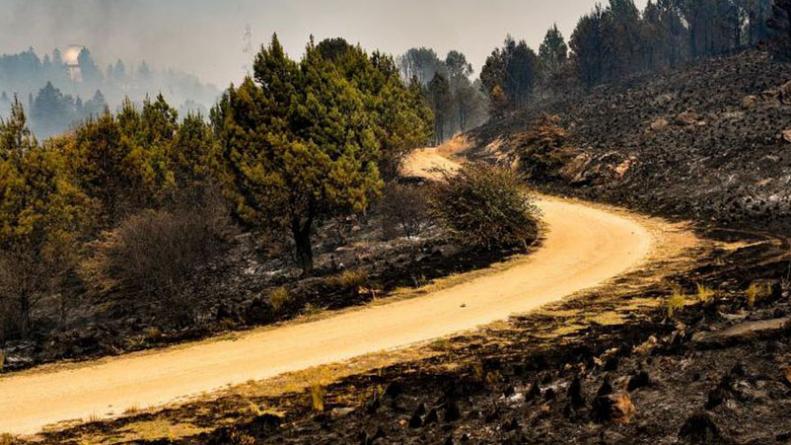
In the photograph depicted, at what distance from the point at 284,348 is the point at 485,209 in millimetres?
12228

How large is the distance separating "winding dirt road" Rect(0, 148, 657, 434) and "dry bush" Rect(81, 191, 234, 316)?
10.7 meters

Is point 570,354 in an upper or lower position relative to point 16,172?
lower

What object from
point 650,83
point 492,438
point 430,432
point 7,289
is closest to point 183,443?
point 430,432

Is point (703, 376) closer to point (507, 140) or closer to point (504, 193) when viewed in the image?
point (504, 193)

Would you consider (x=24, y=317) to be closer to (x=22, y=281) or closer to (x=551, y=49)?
(x=22, y=281)

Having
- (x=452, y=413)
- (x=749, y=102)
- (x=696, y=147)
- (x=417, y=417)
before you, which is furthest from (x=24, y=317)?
(x=749, y=102)

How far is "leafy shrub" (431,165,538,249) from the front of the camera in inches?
915

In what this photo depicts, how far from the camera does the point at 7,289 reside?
77.6ft

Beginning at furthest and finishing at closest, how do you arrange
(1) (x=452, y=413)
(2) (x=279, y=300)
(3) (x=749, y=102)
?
1. (3) (x=749, y=102)
2. (2) (x=279, y=300)
3. (1) (x=452, y=413)

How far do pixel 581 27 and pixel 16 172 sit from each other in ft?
335

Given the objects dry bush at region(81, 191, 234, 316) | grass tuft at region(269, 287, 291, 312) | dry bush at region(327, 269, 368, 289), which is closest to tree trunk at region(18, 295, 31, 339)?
dry bush at region(81, 191, 234, 316)

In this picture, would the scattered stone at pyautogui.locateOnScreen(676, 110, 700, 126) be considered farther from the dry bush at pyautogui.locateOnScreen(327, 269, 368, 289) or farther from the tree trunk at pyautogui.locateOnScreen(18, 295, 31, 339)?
the tree trunk at pyautogui.locateOnScreen(18, 295, 31, 339)

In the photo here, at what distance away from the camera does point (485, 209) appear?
2344cm

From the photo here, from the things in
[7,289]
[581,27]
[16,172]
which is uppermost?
[581,27]
